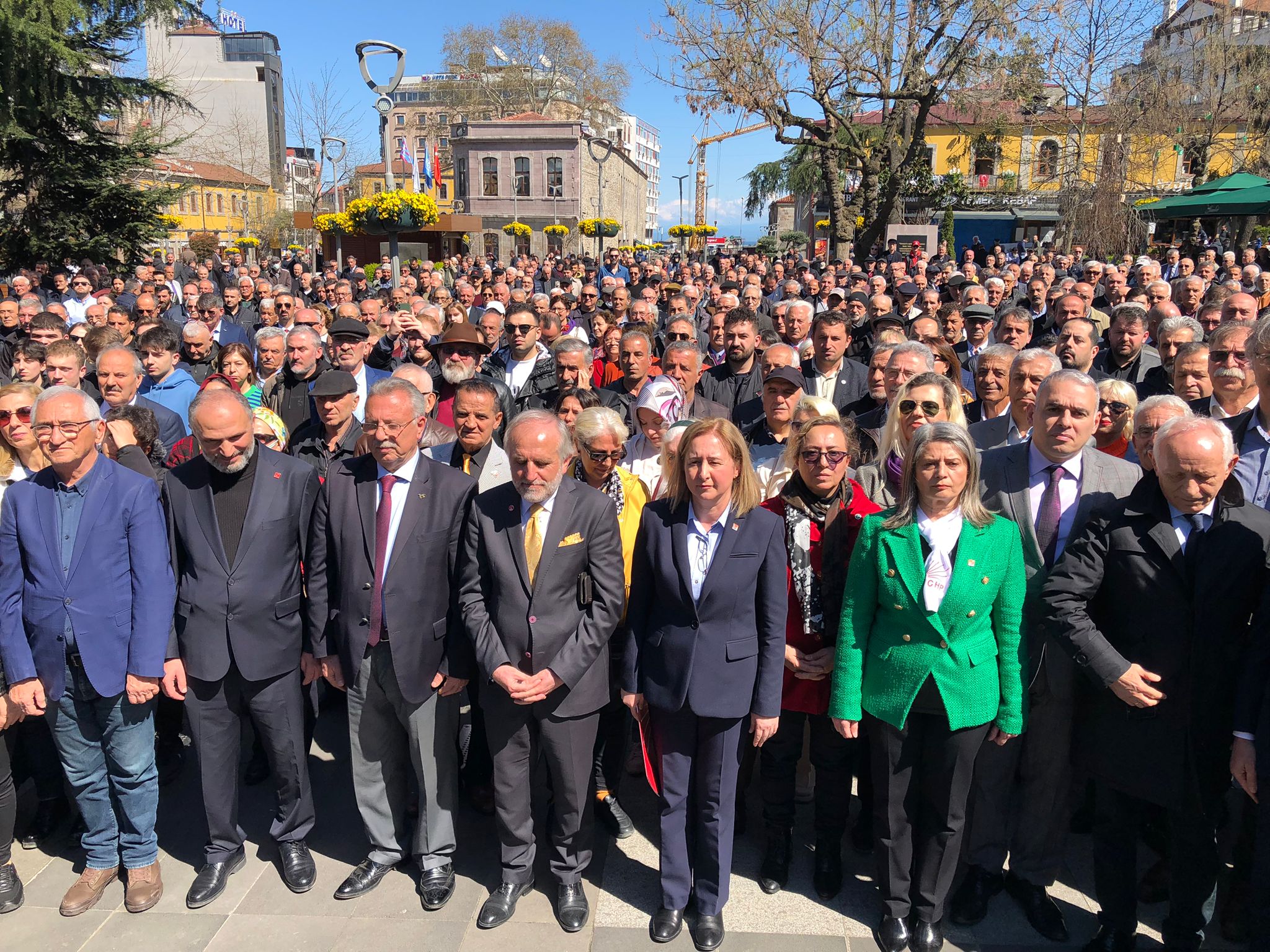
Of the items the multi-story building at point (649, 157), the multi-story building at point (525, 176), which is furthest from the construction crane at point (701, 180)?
the multi-story building at point (649, 157)

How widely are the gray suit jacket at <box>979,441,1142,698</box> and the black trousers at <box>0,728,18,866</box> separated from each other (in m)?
4.04

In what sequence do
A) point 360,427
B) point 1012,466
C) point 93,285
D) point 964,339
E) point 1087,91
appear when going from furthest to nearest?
point 1087,91 < point 93,285 < point 964,339 < point 360,427 < point 1012,466

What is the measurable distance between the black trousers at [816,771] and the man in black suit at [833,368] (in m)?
2.66

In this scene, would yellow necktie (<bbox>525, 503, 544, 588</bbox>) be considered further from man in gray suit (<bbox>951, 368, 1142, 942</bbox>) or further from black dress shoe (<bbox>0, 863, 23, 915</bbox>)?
black dress shoe (<bbox>0, 863, 23, 915</bbox>)

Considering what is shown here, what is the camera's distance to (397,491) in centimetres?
356

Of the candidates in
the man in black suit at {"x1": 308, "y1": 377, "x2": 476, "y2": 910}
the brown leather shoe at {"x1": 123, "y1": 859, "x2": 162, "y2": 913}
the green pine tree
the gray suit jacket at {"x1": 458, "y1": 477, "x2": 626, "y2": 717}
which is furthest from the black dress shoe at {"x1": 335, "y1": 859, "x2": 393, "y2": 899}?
the green pine tree

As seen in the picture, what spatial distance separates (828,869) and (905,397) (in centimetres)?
199

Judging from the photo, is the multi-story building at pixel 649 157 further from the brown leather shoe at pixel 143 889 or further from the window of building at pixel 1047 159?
the brown leather shoe at pixel 143 889

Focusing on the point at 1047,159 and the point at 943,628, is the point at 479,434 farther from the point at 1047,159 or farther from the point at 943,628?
the point at 1047,159

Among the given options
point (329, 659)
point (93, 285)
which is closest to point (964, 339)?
point (329, 659)

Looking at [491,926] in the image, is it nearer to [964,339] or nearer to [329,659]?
[329,659]

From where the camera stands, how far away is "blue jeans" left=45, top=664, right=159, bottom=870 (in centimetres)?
351

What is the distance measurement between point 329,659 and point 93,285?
43.5ft

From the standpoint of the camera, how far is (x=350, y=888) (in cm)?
356
